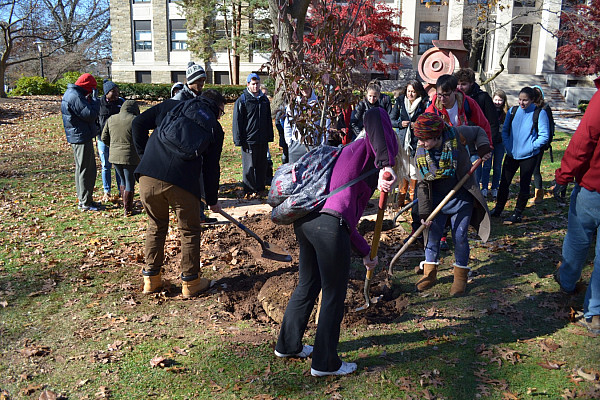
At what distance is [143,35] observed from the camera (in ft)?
127

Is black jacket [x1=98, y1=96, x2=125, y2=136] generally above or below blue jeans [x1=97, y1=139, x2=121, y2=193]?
above

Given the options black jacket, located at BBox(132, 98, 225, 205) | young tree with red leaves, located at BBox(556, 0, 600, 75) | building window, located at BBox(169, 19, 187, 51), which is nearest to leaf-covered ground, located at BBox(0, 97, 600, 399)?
black jacket, located at BBox(132, 98, 225, 205)

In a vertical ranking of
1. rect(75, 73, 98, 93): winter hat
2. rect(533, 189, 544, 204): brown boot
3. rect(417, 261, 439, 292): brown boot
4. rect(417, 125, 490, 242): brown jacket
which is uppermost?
rect(75, 73, 98, 93): winter hat

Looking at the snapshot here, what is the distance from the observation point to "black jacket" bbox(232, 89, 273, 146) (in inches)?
341

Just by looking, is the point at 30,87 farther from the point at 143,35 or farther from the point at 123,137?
the point at 123,137

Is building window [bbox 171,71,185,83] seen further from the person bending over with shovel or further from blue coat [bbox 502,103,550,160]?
the person bending over with shovel

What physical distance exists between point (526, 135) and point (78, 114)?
6657mm

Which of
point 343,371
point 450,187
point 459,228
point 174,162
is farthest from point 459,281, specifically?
point 174,162

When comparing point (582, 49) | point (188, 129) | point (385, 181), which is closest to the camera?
point (385, 181)

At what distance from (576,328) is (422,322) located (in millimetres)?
1319

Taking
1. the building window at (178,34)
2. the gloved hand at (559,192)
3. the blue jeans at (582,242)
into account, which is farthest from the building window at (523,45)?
the blue jeans at (582,242)

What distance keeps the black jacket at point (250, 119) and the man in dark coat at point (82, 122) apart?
2.26 meters

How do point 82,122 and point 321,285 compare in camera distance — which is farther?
point 82,122

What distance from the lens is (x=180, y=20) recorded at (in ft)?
124
